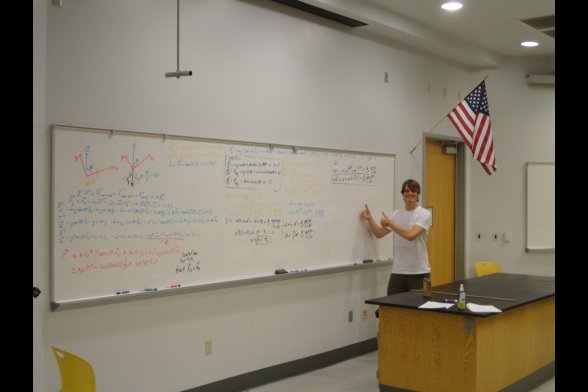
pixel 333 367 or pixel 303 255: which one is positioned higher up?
pixel 303 255

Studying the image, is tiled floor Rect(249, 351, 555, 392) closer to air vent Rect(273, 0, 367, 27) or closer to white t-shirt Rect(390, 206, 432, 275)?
white t-shirt Rect(390, 206, 432, 275)

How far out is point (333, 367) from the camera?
17.8ft

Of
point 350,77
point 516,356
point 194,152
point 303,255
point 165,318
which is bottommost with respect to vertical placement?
point 516,356

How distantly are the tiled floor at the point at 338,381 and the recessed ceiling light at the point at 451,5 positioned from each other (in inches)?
128

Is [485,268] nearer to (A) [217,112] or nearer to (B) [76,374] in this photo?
(A) [217,112]

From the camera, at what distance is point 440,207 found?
7332 millimetres

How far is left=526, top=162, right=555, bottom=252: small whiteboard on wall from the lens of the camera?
7.62 metres

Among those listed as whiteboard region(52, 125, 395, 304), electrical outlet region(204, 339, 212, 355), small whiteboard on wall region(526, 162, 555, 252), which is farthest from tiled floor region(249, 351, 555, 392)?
small whiteboard on wall region(526, 162, 555, 252)

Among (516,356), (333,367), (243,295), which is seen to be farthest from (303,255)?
(516,356)

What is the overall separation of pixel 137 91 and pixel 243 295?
1694mm

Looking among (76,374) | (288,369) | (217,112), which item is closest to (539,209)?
(288,369)

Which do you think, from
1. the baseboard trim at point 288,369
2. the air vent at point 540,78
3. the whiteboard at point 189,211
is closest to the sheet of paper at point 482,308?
the whiteboard at point 189,211
